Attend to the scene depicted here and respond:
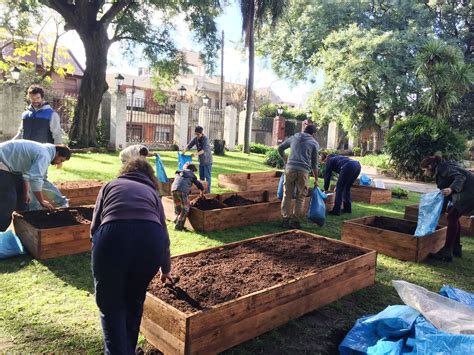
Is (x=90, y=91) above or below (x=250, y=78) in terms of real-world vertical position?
below

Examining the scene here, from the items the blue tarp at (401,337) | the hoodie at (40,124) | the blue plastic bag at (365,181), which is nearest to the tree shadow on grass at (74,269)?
the hoodie at (40,124)

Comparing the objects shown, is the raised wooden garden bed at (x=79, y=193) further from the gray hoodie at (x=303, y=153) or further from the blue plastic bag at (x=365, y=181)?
the blue plastic bag at (x=365, y=181)

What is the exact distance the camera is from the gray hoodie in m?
7.12

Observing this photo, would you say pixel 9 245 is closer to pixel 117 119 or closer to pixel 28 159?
pixel 28 159

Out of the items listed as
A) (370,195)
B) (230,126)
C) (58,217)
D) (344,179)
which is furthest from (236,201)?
(230,126)

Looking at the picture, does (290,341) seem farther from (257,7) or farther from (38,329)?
(257,7)

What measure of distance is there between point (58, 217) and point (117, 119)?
14065 mm

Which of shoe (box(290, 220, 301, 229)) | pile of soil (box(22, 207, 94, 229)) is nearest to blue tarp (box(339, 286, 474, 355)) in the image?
pile of soil (box(22, 207, 94, 229))

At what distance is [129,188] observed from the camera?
2.68m

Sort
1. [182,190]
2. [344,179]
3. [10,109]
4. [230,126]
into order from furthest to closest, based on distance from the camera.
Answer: [230,126], [10,109], [344,179], [182,190]

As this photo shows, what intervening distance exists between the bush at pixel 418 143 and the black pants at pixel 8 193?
47.1 ft

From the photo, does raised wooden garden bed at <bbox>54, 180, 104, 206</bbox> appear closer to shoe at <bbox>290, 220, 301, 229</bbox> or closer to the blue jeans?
the blue jeans

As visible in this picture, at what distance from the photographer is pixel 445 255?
5988 millimetres

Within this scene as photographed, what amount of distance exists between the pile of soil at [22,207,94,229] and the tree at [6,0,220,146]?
12.8 m
